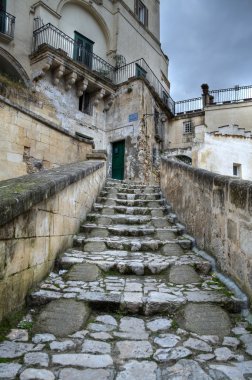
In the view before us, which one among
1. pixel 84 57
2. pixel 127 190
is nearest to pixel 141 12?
pixel 84 57

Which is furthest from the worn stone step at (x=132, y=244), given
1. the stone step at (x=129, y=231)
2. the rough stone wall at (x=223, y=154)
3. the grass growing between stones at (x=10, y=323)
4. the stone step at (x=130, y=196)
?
the rough stone wall at (x=223, y=154)

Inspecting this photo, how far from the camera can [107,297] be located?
8.33 ft

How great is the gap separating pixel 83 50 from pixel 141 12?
7.61 m

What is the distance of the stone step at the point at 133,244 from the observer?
3867 millimetres

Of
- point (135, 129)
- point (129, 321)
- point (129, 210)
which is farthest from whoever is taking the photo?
point (135, 129)

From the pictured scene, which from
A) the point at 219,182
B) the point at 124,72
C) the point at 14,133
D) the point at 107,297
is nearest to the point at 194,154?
the point at 124,72

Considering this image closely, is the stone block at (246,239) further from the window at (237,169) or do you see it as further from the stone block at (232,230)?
the window at (237,169)

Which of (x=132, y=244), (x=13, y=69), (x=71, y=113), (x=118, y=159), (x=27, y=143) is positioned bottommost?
(x=132, y=244)

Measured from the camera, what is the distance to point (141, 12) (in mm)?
19047

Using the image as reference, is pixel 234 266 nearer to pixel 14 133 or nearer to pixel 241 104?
pixel 14 133

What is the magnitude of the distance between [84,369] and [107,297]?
86cm

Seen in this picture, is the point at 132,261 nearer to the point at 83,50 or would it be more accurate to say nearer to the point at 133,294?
the point at 133,294

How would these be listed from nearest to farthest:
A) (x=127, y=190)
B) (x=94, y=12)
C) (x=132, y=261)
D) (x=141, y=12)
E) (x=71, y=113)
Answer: (x=132, y=261)
(x=127, y=190)
(x=71, y=113)
(x=94, y=12)
(x=141, y=12)

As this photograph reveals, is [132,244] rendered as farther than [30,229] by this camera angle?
Yes
